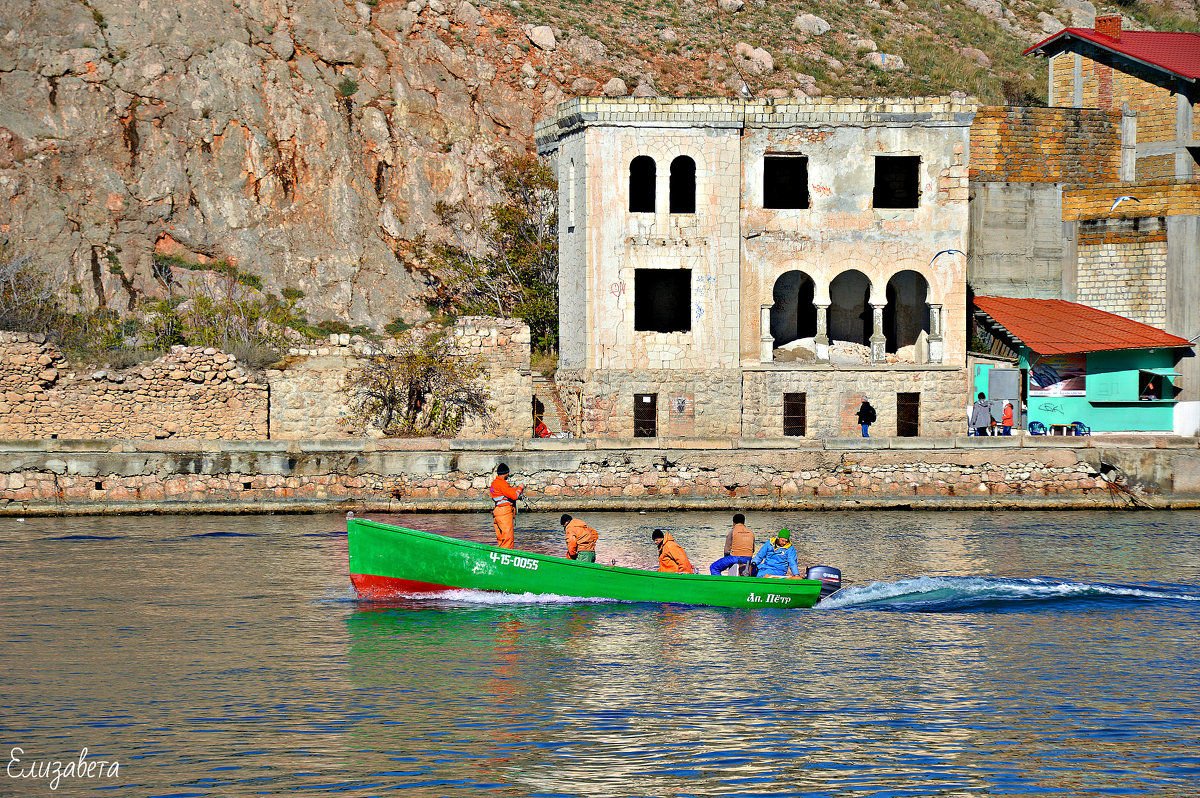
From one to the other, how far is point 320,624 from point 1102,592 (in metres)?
12.5

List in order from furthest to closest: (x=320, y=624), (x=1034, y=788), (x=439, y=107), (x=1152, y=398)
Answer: (x=439, y=107) → (x=1152, y=398) → (x=320, y=624) → (x=1034, y=788)

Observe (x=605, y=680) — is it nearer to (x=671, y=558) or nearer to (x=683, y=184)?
(x=671, y=558)

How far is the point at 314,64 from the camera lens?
52000 mm

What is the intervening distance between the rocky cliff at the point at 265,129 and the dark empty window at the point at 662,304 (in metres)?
12.1

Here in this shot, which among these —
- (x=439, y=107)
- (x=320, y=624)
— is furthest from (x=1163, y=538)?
(x=439, y=107)

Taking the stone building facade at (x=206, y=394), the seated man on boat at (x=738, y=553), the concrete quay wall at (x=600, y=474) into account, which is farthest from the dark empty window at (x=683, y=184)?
the seated man on boat at (x=738, y=553)

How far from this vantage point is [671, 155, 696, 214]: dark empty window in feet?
120

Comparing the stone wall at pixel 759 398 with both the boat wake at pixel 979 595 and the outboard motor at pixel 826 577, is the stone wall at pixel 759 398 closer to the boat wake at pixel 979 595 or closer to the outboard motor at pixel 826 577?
the boat wake at pixel 979 595

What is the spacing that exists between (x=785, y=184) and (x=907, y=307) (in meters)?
5.29

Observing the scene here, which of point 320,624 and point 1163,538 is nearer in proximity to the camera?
point 320,624

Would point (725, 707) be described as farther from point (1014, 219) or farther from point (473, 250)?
point (473, 250)

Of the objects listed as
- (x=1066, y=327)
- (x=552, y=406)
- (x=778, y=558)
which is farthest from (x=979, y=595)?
(x=1066, y=327)

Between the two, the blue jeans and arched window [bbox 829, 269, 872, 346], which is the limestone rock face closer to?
arched window [bbox 829, 269, 872, 346]

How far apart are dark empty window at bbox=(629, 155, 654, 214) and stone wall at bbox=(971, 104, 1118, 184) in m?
10.9
